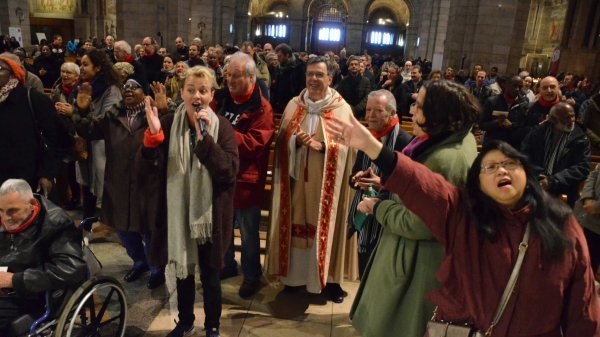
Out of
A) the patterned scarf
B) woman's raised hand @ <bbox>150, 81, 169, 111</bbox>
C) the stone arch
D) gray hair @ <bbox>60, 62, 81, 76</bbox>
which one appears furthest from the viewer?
the stone arch

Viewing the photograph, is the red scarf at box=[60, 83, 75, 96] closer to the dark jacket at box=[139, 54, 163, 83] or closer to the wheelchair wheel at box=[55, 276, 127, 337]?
the wheelchair wheel at box=[55, 276, 127, 337]

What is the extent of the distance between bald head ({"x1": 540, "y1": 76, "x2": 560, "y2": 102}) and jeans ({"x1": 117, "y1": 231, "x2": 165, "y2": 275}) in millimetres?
4604

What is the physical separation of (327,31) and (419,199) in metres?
41.0

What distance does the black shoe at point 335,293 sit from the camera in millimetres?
3906

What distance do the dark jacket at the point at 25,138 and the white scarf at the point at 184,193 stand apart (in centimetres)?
142

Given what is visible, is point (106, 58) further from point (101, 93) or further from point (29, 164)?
point (29, 164)

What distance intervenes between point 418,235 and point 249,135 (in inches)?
67.6

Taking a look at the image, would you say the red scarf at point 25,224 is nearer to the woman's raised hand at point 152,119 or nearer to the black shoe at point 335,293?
the woman's raised hand at point 152,119

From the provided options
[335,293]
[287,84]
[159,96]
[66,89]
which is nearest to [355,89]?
[287,84]

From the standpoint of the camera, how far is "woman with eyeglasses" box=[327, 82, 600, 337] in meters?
1.69

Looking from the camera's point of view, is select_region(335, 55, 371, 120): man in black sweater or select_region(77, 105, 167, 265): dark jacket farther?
select_region(335, 55, 371, 120): man in black sweater

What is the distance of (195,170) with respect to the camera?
110 inches

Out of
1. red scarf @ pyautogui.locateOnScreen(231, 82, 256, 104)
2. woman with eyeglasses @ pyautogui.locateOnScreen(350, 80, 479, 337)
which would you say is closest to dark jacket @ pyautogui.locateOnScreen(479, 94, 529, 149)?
red scarf @ pyautogui.locateOnScreen(231, 82, 256, 104)

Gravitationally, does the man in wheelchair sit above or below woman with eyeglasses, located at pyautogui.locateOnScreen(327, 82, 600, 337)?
below
